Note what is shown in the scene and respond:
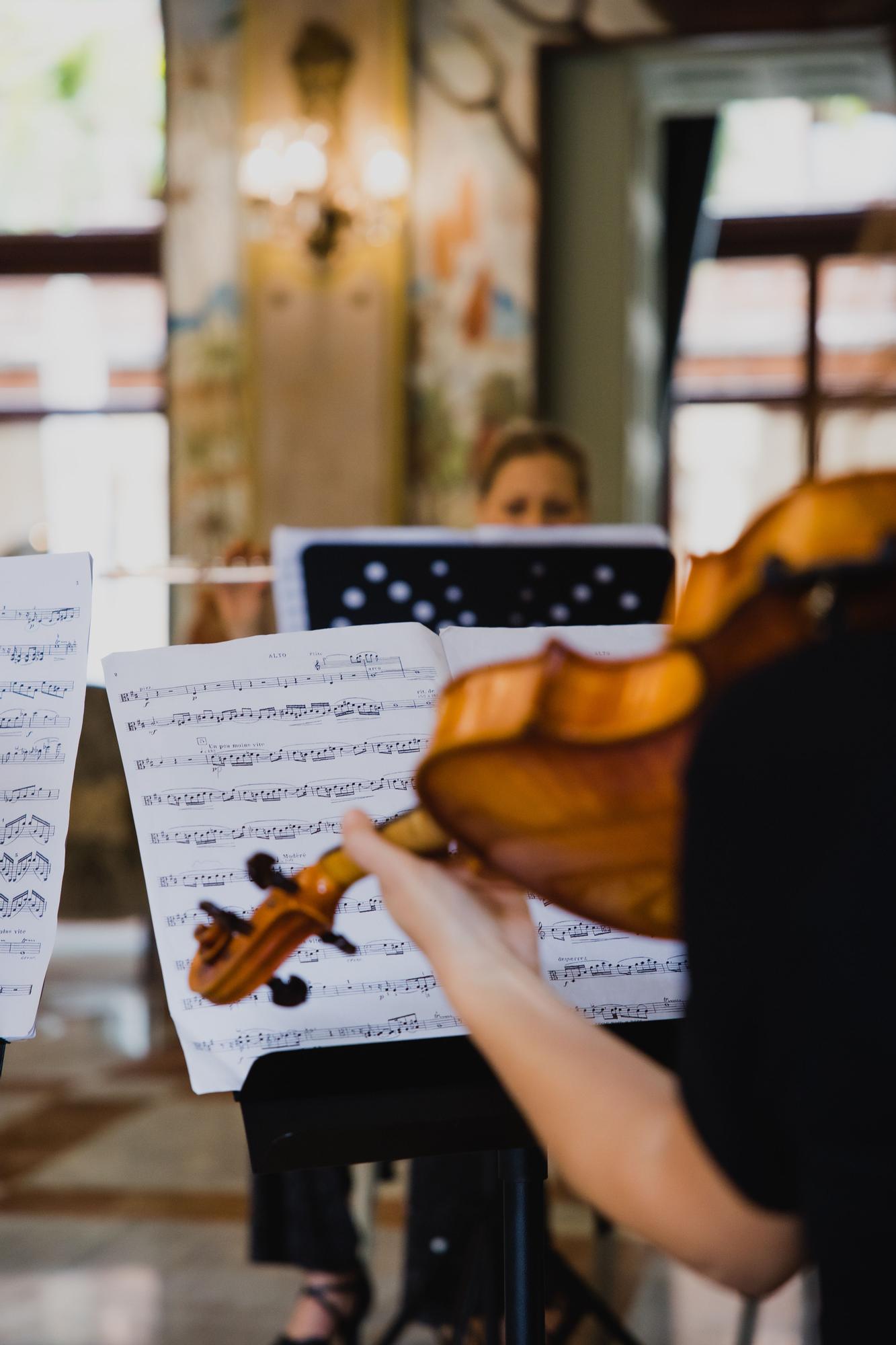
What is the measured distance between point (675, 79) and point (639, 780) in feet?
12.8

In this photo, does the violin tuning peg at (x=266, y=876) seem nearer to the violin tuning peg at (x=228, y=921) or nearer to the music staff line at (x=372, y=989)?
the violin tuning peg at (x=228, y=921)

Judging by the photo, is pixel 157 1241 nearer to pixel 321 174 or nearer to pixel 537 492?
pixel 537 492

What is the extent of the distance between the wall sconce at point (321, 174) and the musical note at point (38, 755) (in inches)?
126

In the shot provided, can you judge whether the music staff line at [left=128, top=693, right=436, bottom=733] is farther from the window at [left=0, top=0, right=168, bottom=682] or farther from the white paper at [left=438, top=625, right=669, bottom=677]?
the window at [left=0, top=0, right=168, bottom=682]

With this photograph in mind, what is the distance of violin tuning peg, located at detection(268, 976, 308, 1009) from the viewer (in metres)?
1.07

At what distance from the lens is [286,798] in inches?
42.0

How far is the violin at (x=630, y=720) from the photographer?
23.5 inches

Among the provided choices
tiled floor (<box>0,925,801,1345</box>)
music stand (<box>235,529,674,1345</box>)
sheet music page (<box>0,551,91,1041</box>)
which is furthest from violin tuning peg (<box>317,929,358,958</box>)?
tiled floor (<box>0,925,801,1345</box>)

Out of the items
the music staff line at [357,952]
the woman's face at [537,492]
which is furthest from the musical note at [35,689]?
the woman's face at [537,492]

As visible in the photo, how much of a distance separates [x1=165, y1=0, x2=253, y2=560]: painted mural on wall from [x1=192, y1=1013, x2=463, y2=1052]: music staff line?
3.16 m

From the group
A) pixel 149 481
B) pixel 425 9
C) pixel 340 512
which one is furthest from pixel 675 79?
pixel 149 481

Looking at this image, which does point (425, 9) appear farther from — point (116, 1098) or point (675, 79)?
point (116, 1098)

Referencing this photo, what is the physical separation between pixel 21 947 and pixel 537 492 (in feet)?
5.48

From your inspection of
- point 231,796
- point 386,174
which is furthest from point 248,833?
point 386,174
